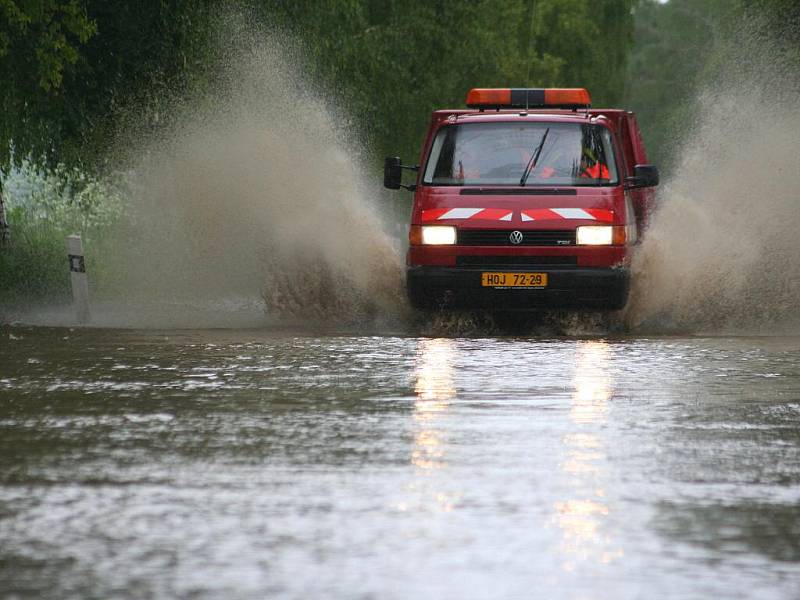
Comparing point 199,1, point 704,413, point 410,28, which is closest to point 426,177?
point 199,1

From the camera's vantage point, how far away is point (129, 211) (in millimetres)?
28547

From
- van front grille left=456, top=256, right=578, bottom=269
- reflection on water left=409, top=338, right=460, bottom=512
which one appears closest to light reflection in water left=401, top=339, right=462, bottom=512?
reflection on water left=409, top=338, right=460, bottom=512

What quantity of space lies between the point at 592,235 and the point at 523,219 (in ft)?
2.15

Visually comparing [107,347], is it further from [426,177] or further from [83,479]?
[83,479]

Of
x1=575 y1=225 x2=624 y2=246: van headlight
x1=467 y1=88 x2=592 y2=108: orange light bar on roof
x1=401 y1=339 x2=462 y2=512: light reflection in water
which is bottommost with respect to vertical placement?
x1=401 y1=339 x2=462 y2=512: light reflection in water

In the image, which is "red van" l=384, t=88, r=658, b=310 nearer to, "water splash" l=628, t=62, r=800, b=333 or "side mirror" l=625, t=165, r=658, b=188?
"side mirror" l=625, t=165, r=658, b=188

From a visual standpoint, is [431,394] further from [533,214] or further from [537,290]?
[533,214]

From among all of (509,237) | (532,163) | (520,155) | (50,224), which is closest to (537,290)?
(509,237)

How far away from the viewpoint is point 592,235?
55.2ft

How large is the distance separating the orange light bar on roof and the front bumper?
294 centimetres

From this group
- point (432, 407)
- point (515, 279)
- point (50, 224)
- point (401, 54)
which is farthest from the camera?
point (401, 54)

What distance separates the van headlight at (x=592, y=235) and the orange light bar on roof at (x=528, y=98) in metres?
2.81

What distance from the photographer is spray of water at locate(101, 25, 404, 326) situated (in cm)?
1917

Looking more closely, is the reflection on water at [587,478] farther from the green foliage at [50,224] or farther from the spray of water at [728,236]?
the green foliage at [50,224]
